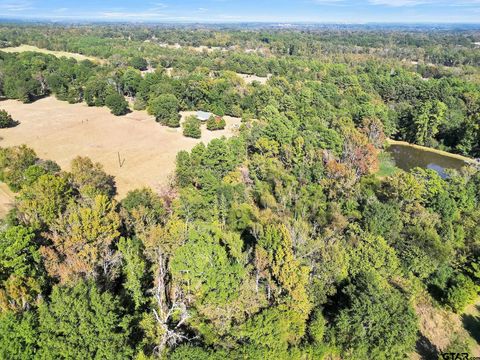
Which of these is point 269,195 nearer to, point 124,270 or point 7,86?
point 124,270

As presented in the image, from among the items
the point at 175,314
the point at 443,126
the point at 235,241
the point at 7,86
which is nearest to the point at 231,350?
the point at 175,314

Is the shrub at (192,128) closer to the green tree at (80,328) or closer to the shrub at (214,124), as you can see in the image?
the shrub at (214,124)

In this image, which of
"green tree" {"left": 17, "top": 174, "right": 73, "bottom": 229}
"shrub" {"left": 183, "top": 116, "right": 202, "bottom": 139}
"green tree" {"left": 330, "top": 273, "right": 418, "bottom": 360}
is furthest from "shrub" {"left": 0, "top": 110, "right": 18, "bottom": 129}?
"green tree" {"left": 330, "top": 273, "right": 418, "bottom": 360}

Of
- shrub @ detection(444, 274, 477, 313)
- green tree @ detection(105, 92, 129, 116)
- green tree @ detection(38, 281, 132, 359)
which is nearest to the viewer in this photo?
green tree @ detection(38, 281, 132, 359)

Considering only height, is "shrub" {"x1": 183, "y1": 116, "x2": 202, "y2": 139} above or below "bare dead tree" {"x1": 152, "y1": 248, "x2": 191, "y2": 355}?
below

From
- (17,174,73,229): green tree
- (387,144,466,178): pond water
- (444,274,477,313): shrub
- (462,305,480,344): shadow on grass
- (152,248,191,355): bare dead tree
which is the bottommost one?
(387,144,466,178): pond water

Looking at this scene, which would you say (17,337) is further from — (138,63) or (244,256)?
(138,63)

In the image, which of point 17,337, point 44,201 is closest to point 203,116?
point 44,201

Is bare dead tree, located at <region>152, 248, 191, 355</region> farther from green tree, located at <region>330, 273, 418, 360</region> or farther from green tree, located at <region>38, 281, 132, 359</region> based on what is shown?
green tree, located at <region>330, 273, 418, 360</region>
